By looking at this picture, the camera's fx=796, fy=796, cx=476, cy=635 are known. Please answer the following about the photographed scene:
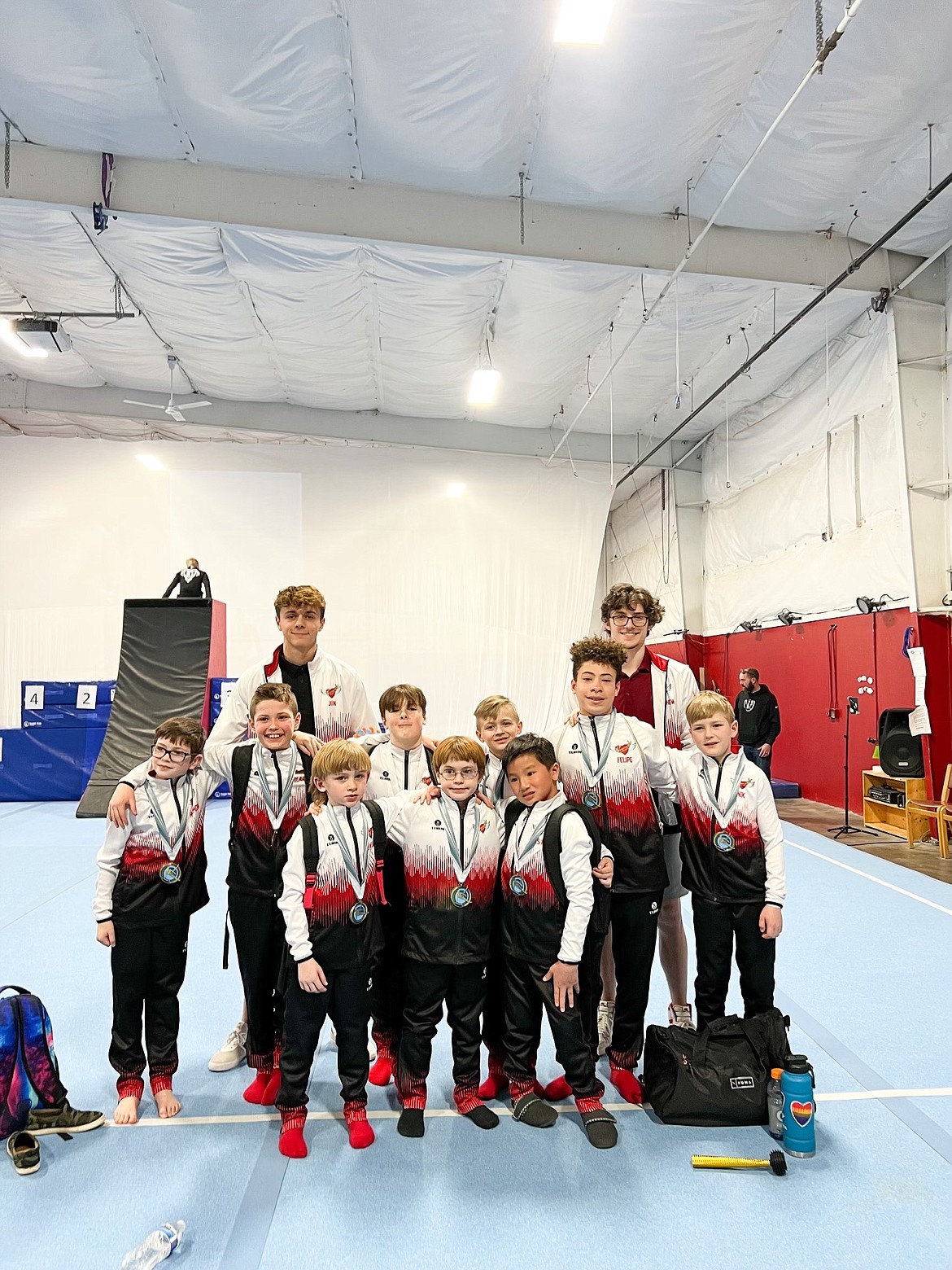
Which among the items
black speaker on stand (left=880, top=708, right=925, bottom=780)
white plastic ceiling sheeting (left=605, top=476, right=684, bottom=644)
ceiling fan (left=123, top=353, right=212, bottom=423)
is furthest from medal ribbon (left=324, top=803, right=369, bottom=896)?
white plastic ceiling sheeting (left=605, top=476, right=684, bottom=644)

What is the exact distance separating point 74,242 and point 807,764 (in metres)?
9.36

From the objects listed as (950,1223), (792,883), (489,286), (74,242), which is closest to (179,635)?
(74,242)

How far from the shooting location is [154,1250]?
1800mm

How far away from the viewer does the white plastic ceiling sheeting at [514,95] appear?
4770mm

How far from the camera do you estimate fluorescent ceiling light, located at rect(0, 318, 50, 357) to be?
8812mm

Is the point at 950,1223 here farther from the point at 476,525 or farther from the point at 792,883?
the point at 476,525

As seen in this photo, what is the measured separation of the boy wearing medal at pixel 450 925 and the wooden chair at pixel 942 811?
5132mm

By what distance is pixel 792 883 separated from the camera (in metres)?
5.30

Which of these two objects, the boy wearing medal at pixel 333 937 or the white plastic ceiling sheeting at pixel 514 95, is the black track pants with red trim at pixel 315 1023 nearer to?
the boy wearing medal at pixel 333 937

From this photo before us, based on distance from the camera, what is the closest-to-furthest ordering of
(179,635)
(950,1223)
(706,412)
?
(950,1223) → (179,635) → (706,412)

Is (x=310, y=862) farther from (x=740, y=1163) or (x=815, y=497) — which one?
(x=815, y=497)

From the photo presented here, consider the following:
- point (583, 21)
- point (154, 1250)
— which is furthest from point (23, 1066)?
point (583, 21)

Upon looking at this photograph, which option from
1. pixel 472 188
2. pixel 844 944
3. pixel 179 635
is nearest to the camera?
pixel 844 944

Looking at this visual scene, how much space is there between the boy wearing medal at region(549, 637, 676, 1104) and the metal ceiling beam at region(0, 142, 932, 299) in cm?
552
